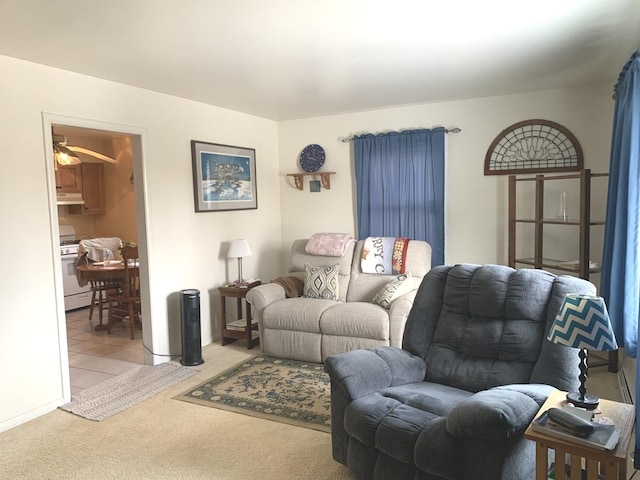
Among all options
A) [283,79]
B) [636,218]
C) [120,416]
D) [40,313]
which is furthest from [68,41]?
[636,218]

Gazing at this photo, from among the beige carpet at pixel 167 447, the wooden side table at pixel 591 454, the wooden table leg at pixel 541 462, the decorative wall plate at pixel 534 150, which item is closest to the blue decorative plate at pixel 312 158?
the decorative wall plate at pixel 534 150

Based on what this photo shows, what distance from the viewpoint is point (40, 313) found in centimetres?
327

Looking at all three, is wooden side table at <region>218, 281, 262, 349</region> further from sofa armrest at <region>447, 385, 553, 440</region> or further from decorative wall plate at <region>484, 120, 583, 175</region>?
sofa armrest at <region>447, 385, 553, 440</region>

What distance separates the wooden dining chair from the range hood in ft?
6.07

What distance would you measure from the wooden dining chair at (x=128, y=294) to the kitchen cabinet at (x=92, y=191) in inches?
77.8

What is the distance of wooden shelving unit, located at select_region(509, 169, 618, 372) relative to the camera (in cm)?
359

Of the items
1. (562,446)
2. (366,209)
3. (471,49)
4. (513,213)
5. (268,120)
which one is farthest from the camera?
(268,120)

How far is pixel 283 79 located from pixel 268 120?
189cm

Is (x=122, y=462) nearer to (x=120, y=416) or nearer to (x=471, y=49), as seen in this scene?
(x=120, y=416)

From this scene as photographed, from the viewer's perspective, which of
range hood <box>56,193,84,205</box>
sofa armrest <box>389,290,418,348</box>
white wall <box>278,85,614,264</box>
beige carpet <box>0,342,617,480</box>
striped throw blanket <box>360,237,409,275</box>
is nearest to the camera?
→ beige carpet <box>0,342,617,480</box>

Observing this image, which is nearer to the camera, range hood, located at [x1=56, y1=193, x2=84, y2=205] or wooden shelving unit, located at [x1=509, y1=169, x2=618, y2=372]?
wooden shelving unit, located at [x1=509, y1=169, x2=618, y2=372]

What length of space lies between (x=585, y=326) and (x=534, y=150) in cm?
315

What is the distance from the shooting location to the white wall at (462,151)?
4.31 meters

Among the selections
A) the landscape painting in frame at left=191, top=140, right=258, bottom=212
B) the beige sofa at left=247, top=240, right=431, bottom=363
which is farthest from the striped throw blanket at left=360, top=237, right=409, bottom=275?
the landscape painting in frame at left=191, top=140, right=258, bottom=212
